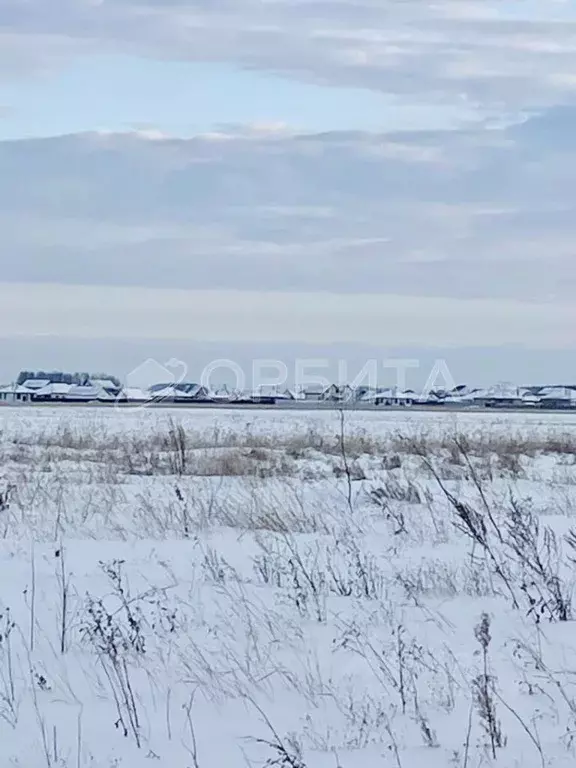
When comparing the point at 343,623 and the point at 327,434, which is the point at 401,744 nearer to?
the point at 343,623

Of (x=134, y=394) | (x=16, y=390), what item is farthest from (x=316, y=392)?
(x=16, y=390)

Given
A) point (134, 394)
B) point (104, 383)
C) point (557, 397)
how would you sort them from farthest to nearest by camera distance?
1. point (104, 383)
2. point (557, 397)
3. point (134, 394)

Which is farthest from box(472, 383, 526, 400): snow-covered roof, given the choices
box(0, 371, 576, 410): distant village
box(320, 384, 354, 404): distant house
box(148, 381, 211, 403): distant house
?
box(320, 384, 354, 404): distant house

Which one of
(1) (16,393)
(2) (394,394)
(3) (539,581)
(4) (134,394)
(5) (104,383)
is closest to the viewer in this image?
(3) (539,581)

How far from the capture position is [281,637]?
6.20 meters

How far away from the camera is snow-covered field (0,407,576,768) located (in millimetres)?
4633

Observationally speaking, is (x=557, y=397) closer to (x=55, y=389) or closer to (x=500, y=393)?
(x=500, y=393)

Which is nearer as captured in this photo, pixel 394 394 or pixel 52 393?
pixel 52 393

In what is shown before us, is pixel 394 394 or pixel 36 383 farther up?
pixel 36 383

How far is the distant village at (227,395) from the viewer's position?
91.8m

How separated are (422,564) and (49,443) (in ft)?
62.7

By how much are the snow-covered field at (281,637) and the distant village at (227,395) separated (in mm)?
73755

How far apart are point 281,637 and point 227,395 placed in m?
90.5

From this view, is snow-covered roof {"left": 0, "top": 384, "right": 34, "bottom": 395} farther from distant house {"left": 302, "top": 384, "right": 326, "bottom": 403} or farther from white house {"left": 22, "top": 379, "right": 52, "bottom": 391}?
distant house {"left": 302, "top": 384, "right": 326, "bottom": 403}
